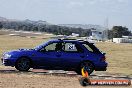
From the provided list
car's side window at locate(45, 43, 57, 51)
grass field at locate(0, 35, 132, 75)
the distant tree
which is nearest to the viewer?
car's side window at locate(45, 43, 57, 51)

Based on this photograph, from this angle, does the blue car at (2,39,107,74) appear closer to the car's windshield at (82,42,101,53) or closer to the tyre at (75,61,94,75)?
the tyre at (75,61,94,75)

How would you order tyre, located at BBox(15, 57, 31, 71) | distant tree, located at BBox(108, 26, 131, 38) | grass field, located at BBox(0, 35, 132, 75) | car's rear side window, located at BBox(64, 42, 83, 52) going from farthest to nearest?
distant tree, located at BBox(108, 26, 131, 38), grass field, located at BBox(0, 35, 132, 75), car's rear side window, located at BBox(64, 42, 83, 52), tyre, located at BBox(15, 57, 31, 71)

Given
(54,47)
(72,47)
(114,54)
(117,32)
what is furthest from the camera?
(117,32)

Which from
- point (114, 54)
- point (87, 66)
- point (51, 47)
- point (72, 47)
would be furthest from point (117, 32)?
point (87, 66)

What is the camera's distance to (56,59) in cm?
1836

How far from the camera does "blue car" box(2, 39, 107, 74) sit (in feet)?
59.8

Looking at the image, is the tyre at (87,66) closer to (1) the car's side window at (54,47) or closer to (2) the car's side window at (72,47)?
(2) the car's side window at (72,47)

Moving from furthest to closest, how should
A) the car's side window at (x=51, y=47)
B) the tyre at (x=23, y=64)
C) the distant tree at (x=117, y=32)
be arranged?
the distant tree at (x=117, y=32) < the car's side window at (x=51, y=47) < the tyre at (x=23, y=64)

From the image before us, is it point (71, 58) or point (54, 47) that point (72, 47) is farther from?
point (54, 47)

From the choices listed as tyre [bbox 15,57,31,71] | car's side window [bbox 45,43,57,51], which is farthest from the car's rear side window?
tyre [bbox 15,57,31,71]

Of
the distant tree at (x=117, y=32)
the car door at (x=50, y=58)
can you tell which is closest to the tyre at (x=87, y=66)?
the car door at (x=50, y=58)

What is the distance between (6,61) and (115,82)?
7.45 metres

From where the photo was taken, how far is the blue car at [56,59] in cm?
1823

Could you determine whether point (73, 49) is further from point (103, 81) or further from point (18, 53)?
point (103, 81)
